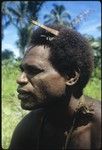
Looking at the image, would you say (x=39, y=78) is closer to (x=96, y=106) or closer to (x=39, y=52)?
(x=39, y=52)

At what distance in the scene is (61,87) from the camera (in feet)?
7.80

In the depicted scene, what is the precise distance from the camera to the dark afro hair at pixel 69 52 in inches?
92.2

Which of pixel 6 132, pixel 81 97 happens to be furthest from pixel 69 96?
pixel 6 132

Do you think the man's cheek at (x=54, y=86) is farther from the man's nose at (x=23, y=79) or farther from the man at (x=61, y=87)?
the man's nose at (x=23, y=79)

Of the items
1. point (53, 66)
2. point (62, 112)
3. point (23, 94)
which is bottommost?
point (62, 112)

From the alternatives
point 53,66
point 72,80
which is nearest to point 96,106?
point 72,80

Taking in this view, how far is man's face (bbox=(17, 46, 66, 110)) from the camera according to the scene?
2330mm

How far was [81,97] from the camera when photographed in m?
2.39

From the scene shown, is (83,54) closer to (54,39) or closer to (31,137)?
(54,39)

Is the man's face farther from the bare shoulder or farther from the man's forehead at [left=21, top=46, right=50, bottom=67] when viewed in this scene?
the bare shoulder

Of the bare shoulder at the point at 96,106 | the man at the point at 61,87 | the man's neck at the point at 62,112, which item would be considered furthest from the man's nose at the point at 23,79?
the bare shoulder at the point at 96,106

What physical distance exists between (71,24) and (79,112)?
63 centimetres

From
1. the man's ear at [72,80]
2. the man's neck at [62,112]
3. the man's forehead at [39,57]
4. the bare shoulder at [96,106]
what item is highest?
the man's forehead at [39,57]

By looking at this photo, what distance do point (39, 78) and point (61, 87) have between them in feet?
0.43
